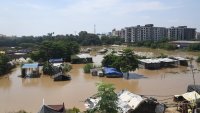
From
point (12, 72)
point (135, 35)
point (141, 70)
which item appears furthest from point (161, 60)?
point (135, 35)

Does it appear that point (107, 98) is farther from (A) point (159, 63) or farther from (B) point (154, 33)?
(B) point (154, 33)

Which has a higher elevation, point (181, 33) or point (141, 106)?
point (181, 33)

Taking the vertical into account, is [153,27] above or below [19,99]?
above

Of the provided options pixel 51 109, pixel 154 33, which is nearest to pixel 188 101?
pixel 51 109

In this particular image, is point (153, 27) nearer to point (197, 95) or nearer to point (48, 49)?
point (48, 49)

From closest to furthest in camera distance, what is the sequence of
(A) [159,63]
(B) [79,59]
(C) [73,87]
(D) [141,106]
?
1. (D) [141,106]
2. (C) [73,87]
3. (A) [159,63]
4. (B) [79,59]

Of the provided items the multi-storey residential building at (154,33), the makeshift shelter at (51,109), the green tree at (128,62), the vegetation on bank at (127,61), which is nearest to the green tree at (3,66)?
the vegetation on bank at (127,61)
